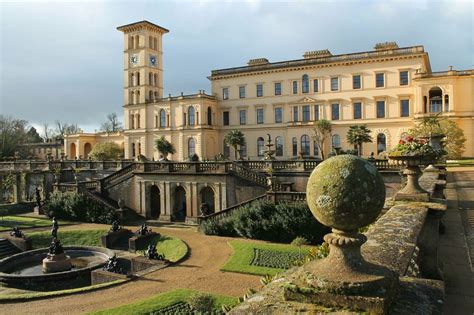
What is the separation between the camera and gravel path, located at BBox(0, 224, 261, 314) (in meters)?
14.7

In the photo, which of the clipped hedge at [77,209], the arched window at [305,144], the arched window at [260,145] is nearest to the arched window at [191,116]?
the arched window at [260,145]

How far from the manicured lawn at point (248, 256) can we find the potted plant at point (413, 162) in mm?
→ 8389

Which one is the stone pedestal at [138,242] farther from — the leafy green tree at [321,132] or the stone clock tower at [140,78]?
the stone clock tower at [140,78]

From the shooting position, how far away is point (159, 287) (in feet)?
53.6

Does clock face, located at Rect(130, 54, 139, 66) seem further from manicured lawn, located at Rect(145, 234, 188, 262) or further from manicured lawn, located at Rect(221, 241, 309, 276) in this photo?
manicured lawn, located at Rect(221, 241, 309, 276)

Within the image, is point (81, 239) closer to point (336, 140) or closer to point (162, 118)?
point (336, 140)

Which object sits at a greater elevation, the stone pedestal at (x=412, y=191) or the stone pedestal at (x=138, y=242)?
the stone pedestal at (x=412, y=191)

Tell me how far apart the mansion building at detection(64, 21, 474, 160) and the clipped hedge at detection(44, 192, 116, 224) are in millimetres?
29149

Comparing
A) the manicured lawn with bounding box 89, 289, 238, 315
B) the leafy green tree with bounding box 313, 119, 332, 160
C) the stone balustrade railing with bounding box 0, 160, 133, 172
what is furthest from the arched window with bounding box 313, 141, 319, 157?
the manicured lawn with bounding box 89, 289, 238, 315

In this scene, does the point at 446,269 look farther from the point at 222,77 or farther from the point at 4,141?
the point at 4,141

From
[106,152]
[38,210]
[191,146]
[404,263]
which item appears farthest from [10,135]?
[404,263]

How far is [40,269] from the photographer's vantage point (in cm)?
2255

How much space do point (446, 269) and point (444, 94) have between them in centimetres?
4740

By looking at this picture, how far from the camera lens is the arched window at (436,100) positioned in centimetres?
4944
